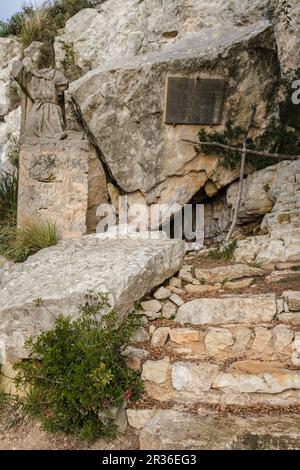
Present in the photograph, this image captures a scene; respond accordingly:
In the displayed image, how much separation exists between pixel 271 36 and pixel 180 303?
5.99m

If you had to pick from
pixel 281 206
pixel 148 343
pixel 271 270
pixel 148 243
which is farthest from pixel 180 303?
pixel 281 206

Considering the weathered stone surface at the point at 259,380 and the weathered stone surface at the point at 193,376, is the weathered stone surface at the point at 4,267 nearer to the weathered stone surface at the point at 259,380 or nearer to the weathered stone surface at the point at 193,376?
the weathered stone surface at the point at 193,376

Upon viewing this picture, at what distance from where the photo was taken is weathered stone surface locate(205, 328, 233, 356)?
11.2ft

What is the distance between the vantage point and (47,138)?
6.86 m

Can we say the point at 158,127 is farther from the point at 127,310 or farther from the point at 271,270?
the point at 127,310

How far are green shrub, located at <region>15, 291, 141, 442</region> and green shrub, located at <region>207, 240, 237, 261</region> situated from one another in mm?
2350

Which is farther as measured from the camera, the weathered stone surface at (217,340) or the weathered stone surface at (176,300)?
the weathered stone surface at (176,300)

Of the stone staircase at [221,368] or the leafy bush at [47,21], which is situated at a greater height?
the leafy bush at [47,21]

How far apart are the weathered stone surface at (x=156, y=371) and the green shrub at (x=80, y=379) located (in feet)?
0.37

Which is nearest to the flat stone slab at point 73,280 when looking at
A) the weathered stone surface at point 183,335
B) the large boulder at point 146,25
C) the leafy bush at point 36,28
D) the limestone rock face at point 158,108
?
the weathered stone surface at point 183,335

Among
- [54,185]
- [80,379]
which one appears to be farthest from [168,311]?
[54,185]

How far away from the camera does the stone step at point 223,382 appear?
3006 millimetres

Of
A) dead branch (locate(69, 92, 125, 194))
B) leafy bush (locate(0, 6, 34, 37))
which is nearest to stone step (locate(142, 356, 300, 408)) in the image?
dead branch (locate(69, 92, 125, 194))
